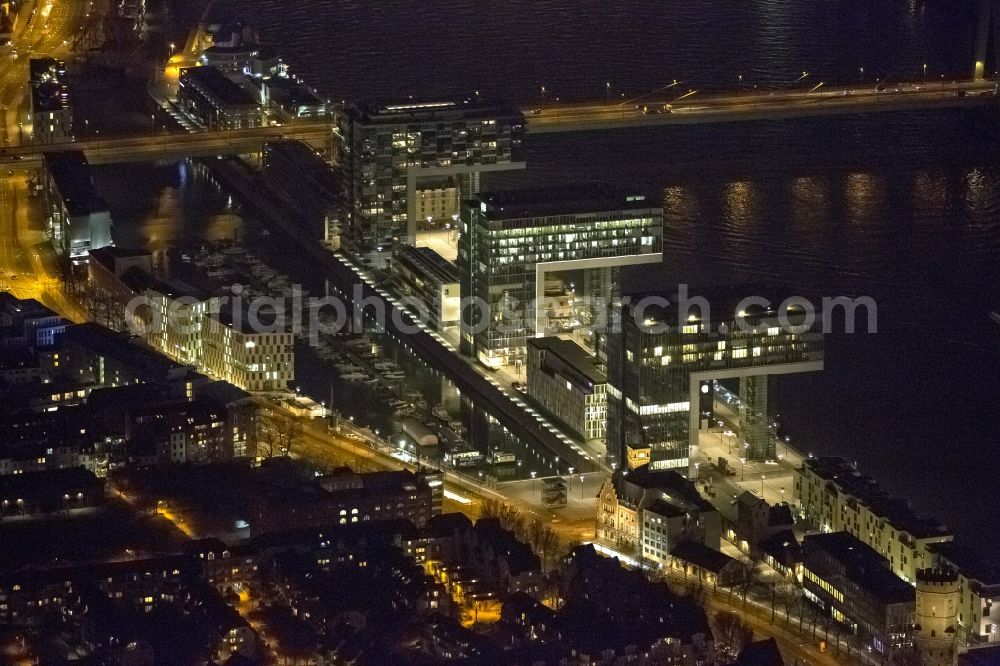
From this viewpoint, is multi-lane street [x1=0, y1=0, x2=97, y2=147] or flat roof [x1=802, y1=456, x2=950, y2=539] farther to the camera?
multi-lane street [x1=0, y1=0, x2=97, y2=147]

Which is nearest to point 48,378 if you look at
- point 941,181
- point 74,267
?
point 74,267

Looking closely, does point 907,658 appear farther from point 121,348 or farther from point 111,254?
point 111,254

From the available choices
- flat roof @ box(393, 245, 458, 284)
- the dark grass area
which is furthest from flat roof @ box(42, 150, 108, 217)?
the dark grass area

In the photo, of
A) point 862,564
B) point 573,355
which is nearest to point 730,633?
point 862,564

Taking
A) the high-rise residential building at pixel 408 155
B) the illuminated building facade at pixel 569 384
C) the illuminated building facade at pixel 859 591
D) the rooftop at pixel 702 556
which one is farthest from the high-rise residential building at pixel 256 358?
the illuminated building facade at pixel 859 591

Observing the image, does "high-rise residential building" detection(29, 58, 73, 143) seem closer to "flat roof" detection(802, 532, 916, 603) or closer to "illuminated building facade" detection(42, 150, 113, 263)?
"illuminated building facade" detection(42, 150, 113, 263)

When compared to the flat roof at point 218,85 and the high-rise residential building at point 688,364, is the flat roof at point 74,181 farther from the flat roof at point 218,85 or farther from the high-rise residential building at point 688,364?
the high-rise residential building at point 688,364

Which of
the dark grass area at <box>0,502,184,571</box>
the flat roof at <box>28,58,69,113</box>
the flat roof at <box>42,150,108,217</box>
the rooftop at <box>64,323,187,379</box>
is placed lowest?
the dark grass area at <box>0,502,184,571</box>
